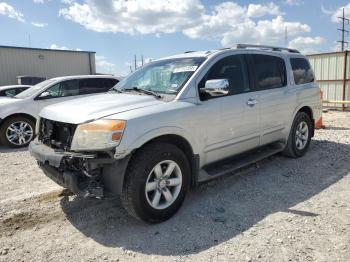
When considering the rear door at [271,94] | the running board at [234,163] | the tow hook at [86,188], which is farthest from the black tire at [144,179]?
the rear door at [271,94]

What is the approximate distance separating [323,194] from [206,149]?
5.46 ft

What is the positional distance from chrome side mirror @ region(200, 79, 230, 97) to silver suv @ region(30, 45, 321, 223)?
0.04ft

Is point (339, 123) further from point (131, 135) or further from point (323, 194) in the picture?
point (131, 135)

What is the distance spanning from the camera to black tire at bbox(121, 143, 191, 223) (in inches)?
134

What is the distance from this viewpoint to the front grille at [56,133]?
358 centimetres

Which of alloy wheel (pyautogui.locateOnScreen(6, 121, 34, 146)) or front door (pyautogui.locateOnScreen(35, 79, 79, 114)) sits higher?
front door (pyautogui.locateOnScreen(35, 79, 79, 114))

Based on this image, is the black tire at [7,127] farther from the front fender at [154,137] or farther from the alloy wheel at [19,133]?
the front fender at [154,137]

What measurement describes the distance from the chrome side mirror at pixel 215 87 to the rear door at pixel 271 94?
0.90m

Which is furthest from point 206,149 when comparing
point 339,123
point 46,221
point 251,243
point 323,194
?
point 339,123

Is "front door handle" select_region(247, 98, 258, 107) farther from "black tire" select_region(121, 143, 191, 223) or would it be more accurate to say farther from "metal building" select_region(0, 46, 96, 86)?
"metal building" select_region(0, 46, 96, 86)

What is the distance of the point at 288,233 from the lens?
11.2ft

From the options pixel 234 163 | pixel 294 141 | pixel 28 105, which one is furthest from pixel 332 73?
pixel 28 105

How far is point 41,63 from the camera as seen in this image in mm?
24859

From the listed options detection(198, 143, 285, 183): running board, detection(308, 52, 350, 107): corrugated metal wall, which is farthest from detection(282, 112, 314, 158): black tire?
detection(308, 52, 350, 107): corrugated metal wall
